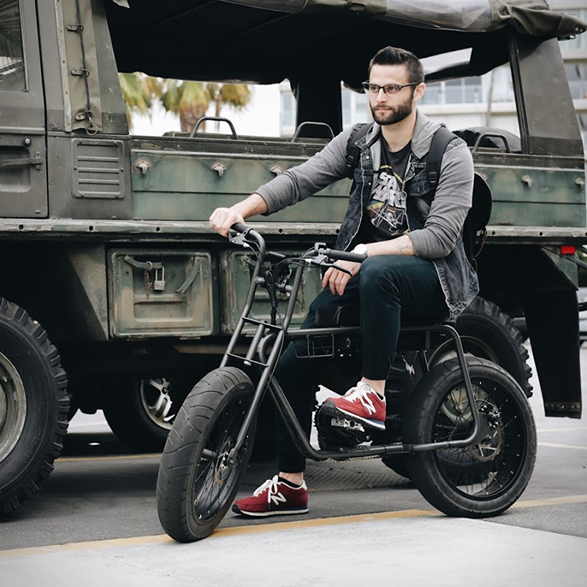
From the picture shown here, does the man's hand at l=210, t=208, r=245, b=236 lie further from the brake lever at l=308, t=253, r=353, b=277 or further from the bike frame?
the brake lever at l=308, t=253, r=353, b=277

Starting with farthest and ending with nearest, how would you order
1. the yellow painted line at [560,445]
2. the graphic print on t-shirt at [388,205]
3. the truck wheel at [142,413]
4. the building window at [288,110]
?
1. the yellow painted line at [560,445]
2. the truck wheel at [142,413]
3. the building window at [288,110]
4. the graphic print on t-shirt at [388,205]

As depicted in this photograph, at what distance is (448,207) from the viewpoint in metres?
5.68

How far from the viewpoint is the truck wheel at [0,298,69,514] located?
5.91 m

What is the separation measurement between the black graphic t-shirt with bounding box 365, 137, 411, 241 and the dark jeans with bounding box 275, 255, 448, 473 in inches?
10.3

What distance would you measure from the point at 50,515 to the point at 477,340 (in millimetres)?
2529

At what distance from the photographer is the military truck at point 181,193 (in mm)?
6043

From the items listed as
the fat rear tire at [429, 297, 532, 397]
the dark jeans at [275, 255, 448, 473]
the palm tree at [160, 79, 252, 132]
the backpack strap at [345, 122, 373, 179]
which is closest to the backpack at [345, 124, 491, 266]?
the backpack strap at [345, 122, 373, 179]

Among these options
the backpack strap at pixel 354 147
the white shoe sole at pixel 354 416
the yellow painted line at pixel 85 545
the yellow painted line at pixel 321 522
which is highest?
the backpack strap at pixel 354 147

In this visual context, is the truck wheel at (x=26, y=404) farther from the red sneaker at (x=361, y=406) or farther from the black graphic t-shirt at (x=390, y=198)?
the black graphic t-shirt at (x=390, y=198)

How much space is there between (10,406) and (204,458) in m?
1.17

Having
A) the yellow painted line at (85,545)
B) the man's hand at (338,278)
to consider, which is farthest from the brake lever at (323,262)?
the yellow painted line at (85,545)

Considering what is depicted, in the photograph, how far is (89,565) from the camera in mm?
4848

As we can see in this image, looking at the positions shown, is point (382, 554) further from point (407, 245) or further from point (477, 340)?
point (477, 340)

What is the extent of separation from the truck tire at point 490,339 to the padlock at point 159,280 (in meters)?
A: 1.66
